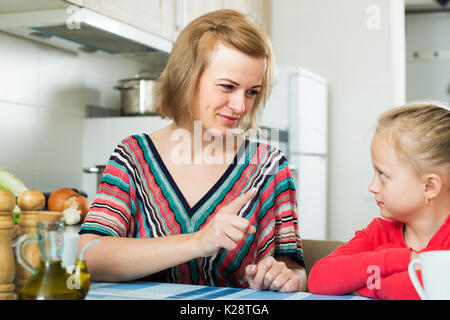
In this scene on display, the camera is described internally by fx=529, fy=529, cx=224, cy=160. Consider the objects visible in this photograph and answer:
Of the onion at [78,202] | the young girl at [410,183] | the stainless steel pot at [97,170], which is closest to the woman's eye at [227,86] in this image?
the young girl at [410,183]

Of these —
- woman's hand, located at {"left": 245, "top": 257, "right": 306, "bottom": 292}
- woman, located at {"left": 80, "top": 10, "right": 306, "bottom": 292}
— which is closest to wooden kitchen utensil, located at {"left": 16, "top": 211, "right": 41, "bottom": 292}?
woman, located at {"left": 80, "top": 10, "right": 306, "bottom": 292}

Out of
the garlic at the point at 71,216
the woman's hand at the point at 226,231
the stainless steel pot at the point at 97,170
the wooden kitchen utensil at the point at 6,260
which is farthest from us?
the stainless steel pot at the point at 97,170

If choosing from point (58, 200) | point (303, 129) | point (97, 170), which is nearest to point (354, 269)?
point (58, 200)

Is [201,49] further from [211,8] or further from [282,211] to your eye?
[211,8]

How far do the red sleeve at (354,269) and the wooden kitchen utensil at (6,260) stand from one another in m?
0.48

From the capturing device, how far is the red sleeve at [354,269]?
84 cm

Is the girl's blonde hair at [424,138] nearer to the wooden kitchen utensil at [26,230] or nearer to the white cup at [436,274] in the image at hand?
the white cup at [436,274]

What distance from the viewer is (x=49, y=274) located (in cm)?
62

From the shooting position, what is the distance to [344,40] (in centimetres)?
344

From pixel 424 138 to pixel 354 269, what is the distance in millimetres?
276

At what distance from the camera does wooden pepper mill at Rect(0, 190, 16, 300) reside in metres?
0.72

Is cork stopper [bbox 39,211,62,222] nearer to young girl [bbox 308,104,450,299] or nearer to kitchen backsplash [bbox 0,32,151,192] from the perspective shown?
young girl [bbox 308,104,450,299]

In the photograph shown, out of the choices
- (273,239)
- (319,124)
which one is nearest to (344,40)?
(319,124)

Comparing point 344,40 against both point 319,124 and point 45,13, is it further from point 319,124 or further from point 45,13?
point 45,13
